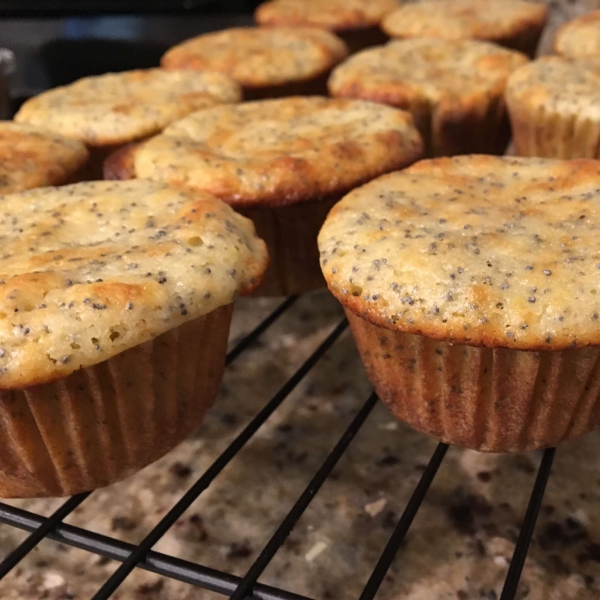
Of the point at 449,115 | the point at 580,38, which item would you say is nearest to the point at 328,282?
the point at 449,115

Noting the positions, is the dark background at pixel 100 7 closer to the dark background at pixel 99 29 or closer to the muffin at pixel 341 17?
the dark background at pixel 99 29

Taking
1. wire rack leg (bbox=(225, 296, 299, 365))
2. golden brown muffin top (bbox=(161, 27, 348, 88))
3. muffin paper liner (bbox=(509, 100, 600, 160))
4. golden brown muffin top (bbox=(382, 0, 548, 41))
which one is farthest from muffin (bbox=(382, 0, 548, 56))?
wire rack leg (bbox=(225, 296, 299, 365))

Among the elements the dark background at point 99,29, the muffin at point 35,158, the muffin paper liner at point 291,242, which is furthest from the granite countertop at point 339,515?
the dark background at point 99,29

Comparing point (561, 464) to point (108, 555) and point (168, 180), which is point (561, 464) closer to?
point (108, 555)

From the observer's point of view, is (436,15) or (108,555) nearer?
(108,555)

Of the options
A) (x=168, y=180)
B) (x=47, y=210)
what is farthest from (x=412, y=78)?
(x=47, y=210)

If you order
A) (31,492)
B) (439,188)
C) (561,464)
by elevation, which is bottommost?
(561,464)

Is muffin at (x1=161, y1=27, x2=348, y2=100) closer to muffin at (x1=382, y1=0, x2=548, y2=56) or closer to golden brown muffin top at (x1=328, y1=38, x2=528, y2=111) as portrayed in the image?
golden brown muffin top at (x1=328, y1=38, x2=528, y2=111)
